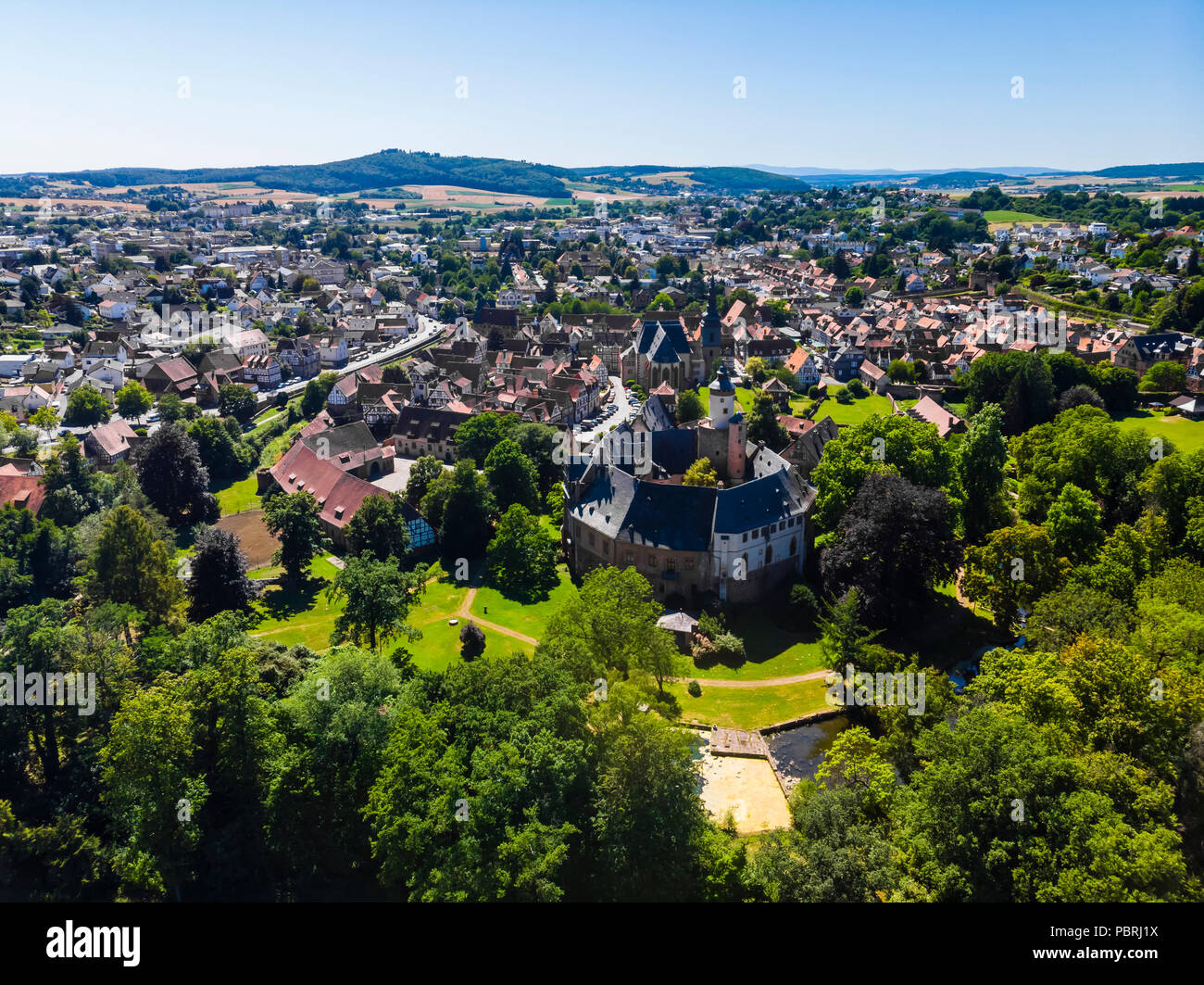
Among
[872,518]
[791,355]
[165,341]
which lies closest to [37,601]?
[872,518]

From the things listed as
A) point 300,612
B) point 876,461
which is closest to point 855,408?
point 876,461

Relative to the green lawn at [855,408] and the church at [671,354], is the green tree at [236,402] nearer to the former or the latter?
the church at [671,354]

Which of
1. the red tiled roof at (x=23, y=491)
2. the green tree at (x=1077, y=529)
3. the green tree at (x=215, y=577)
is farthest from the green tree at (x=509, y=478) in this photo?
the green tree at (x=1077, y=529)

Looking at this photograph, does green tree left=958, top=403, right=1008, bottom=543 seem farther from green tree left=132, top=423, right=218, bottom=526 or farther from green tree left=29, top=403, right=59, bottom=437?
green tree left=29, top=403, right=59, bottom=437

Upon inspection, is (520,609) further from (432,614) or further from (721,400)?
(721,400)

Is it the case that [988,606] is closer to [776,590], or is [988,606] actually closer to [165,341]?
[776,590]

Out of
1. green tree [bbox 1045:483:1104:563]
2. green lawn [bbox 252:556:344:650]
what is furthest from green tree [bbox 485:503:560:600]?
green tree [bbox 1045:483:1104:563]

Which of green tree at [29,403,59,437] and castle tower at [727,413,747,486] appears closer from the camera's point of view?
castle tower at [727,413,747,486]

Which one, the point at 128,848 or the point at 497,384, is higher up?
the point at 497,384

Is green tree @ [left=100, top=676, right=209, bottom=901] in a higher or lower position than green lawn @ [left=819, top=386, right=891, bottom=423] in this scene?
lower
